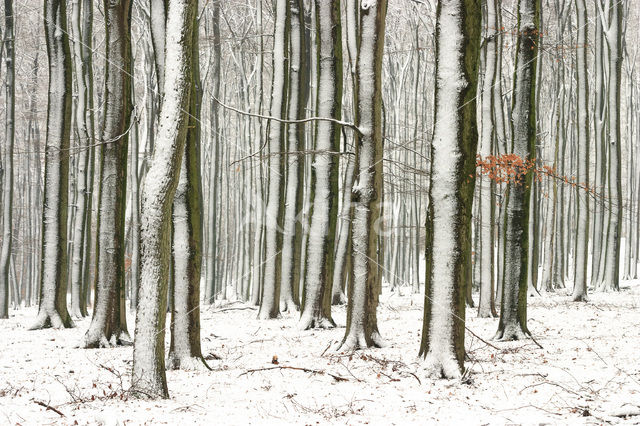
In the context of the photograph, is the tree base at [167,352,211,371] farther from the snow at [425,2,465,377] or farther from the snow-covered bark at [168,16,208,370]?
the snow at [425,2,465,377]

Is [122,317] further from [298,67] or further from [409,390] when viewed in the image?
[298,67]

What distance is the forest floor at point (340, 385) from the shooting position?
16.7 feet

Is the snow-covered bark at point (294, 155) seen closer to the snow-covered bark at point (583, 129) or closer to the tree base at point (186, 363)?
the tree base at point (186, 363)

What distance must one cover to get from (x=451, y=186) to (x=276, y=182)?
775 cm

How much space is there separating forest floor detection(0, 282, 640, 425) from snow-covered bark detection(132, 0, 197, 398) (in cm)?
40

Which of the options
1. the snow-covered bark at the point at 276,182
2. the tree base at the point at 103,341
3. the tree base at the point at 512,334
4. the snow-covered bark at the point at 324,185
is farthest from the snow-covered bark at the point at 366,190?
the snow-covered bark at the point at 276,182

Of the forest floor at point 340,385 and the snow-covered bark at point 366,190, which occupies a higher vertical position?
the snow-covered bark at point 366,190

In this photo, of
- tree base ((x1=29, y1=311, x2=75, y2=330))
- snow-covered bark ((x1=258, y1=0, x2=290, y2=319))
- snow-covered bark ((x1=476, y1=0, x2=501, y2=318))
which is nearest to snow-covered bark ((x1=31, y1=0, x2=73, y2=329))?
tree base ((x1=29, y1=311, x2=75, y2=330))

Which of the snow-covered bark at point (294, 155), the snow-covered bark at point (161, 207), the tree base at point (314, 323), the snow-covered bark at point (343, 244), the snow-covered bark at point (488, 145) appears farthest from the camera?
the snow-covered bark at point (343, 244)

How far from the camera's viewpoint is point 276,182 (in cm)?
1376

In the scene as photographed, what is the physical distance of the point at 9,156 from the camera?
16.8 m

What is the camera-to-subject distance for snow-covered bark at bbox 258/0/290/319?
13.2m

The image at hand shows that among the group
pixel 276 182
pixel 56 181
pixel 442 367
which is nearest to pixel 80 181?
pixel 56 181

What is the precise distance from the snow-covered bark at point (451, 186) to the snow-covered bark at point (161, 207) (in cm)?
287
